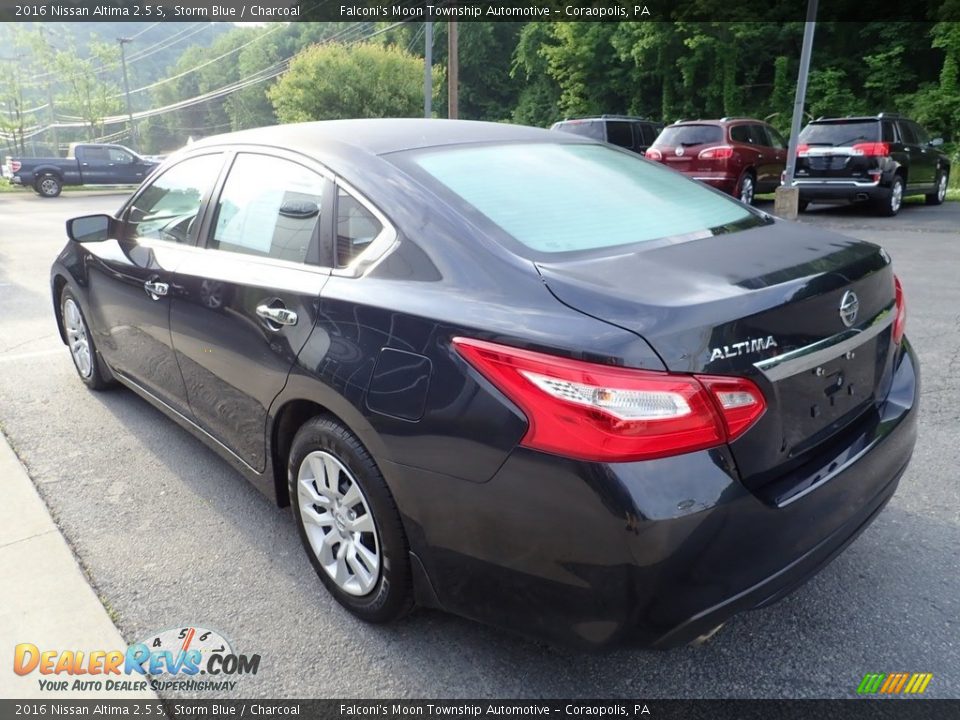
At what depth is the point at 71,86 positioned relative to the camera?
58.0 metres

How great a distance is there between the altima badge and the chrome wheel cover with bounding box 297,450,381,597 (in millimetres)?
1147

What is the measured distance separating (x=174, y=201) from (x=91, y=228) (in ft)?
2.42

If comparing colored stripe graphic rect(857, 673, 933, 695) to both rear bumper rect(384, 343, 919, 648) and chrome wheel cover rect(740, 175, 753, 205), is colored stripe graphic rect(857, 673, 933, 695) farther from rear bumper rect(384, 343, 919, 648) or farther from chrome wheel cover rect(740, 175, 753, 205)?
chrome wheel cover rect(740, 175, 753, 205)

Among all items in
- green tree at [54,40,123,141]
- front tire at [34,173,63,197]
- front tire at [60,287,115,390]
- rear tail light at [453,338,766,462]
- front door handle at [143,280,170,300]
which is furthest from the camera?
green tree at [54,40,123,141]

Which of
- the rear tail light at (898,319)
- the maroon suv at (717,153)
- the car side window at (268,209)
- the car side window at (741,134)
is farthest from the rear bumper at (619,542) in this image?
the car side window at (741,134)

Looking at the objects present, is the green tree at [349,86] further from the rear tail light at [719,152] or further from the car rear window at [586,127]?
the rear tail light at [719,152]

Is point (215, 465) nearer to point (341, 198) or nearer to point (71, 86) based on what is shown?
point (341, 198)

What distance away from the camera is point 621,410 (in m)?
1.71

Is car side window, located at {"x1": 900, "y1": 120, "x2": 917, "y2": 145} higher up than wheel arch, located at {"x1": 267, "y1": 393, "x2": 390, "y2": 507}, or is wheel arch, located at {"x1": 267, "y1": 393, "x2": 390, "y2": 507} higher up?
car side window, located at {"x1": 900, "y1": 120, "x2": 917, "y2": 145}

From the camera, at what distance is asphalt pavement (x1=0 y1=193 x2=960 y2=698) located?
2.22 metres

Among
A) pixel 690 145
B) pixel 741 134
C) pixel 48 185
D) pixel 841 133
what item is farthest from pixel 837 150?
pixel 48 185

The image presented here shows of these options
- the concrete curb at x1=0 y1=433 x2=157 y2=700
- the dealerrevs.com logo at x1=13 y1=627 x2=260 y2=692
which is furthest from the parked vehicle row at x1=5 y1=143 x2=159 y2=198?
the dealerrevs.com logo at x1=13 y1=627 x2=260 y2=692

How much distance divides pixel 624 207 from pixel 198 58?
430 ft

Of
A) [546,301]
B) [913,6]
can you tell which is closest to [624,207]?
[546,301]
